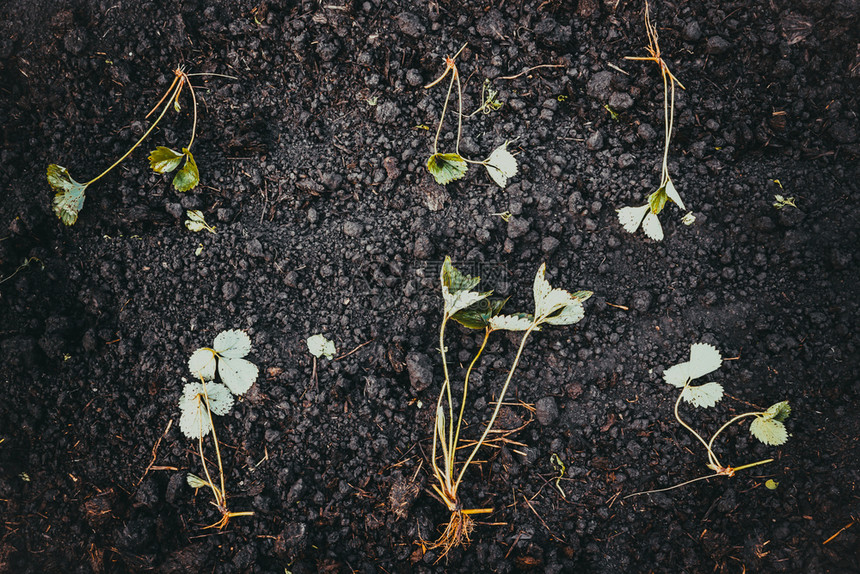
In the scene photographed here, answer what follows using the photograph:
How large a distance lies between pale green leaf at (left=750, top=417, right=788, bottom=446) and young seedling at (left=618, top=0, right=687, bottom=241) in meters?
0.83

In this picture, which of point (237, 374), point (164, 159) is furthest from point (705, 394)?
point (164, 159)

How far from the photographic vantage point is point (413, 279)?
2.15m

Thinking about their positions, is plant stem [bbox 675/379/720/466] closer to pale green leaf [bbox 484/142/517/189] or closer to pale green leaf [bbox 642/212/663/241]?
→ pale green leaf [bbox 642/212/663/241]

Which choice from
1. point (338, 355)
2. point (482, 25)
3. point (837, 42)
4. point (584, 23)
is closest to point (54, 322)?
point (338, 355)

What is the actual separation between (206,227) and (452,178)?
1.09 m

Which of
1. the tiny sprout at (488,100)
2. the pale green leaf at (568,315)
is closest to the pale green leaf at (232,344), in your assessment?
the pale green leaf at (568,315)

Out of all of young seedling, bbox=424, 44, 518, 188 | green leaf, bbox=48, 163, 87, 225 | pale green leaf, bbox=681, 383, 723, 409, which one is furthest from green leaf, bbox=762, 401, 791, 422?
green leaf, bbox=48, 163, 87, 225

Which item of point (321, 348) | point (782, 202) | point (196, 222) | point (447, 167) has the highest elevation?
point (447, 167)

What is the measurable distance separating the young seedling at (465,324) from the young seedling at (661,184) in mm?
418

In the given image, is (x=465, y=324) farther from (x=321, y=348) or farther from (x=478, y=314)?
(x=321, y=348)

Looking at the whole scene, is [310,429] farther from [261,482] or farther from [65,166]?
[65,166]

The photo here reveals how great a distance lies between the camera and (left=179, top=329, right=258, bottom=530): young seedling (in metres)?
2.11

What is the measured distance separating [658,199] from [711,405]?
858 millimetres

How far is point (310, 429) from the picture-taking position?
2.12 metres
